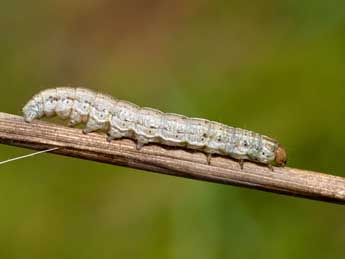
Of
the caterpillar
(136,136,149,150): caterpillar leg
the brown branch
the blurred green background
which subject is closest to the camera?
the brown branch

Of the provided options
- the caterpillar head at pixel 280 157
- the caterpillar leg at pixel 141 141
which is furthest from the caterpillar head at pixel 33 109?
the caterpillar head at pixel 280 157

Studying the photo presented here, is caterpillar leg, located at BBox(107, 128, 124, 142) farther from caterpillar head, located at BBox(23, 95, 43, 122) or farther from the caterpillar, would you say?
caterpillar head, located at BBox(23, 95, 43, 122)

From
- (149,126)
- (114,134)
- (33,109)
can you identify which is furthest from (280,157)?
(33,109)

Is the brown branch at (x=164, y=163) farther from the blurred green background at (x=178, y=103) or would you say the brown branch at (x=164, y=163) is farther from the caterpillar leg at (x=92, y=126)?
the blurred green background at (x=178, y=103)

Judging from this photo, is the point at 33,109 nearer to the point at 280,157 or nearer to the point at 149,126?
the point at 149,126

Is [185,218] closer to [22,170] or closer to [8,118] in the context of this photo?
[22,170]

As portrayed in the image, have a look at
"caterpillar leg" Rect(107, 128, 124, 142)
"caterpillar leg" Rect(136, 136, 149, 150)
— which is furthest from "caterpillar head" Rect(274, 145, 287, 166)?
"caterpillar leg" Rect(107, 128, 124, 142)
